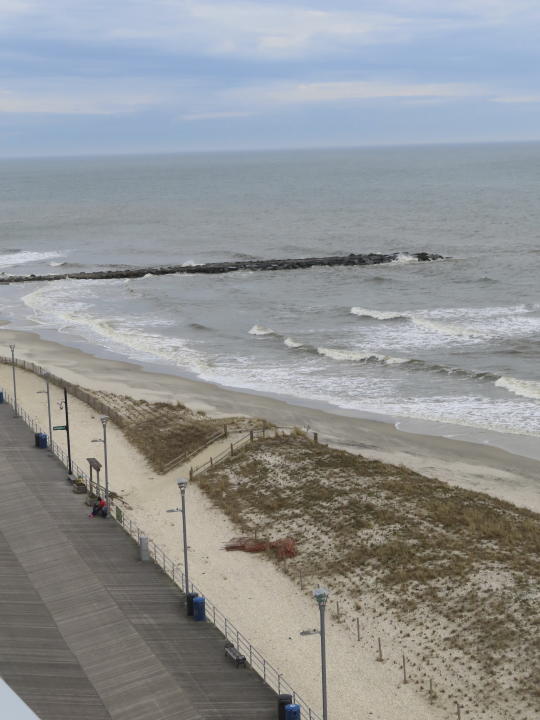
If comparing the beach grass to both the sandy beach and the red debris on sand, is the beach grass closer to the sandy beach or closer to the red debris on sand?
the red debris on sand

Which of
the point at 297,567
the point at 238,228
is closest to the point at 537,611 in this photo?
the point at 297,567

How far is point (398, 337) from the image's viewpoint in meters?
63.8

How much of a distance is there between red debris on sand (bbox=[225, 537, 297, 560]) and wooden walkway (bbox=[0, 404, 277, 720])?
139 inches

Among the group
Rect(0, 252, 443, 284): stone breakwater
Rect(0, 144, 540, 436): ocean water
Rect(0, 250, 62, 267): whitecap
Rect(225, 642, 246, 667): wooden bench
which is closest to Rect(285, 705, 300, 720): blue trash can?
Rect(225, 642, 246, 667): wooden bench

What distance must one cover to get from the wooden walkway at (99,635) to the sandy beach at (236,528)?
1.98 meters

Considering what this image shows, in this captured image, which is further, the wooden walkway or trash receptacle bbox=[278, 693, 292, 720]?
the wooden walkway

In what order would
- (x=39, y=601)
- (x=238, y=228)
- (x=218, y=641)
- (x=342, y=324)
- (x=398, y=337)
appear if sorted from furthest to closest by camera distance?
(x=238, y=228)
(x=342, y=324)
(x=398, y=337)
(x=39, y=601)
(x=218, y=641)

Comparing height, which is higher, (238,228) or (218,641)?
(238,228)

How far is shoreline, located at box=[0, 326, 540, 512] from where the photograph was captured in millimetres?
37375

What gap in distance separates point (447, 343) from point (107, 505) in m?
34.9

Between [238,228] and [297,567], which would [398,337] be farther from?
[238,228]

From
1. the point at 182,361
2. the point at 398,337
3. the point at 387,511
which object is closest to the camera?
the point at 387,511

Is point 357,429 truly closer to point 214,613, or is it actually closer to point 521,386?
point 521,386

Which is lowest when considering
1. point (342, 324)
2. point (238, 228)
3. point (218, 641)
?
point (218, 641)
